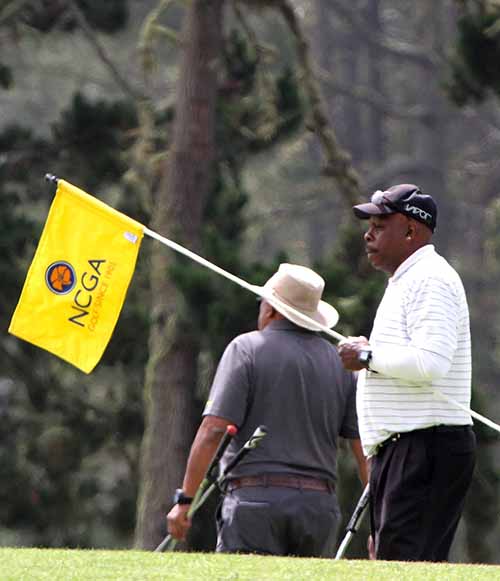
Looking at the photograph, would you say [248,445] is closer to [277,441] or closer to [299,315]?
[277,441]

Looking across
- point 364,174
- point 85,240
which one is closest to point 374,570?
point 85,240

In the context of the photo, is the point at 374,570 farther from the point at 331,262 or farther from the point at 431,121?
the point at 431,121

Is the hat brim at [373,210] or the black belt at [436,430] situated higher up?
the hat brim at [373,210]

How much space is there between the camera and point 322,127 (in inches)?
546

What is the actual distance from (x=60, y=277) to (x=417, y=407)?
185 cm

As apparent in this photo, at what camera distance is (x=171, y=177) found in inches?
549

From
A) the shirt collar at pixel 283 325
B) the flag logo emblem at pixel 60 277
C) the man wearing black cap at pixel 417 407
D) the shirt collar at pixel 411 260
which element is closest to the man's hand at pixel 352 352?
the man wearing black cap at pixel 417 407

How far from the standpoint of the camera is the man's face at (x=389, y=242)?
20.0ft

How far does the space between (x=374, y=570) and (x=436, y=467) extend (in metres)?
0.55

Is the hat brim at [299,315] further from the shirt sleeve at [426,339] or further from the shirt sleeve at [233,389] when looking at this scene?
the shirt sleeve at [426,339]

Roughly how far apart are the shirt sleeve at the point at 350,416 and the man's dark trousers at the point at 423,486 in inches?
49.9

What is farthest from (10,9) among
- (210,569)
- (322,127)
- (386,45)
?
(386,45)

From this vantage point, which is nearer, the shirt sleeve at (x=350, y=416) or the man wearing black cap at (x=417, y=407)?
the man wearing black cap at (x=417, y=407)

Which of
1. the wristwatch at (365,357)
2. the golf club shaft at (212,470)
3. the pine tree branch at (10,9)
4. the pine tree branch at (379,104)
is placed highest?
the pine tree branch at (379,104)
